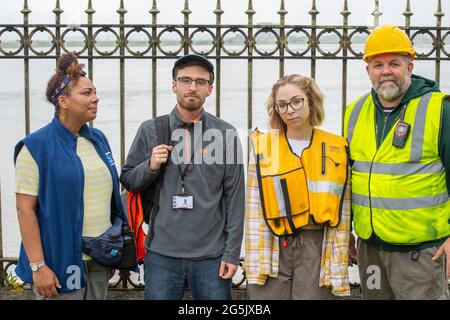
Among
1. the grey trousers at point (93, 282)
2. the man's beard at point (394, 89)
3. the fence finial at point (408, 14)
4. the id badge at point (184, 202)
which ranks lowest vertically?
the grey trousers at point (93, 282)

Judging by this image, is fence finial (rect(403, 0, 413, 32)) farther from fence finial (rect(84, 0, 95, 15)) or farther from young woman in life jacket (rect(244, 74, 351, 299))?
fence finial (rect(84, 0, 95, 15))

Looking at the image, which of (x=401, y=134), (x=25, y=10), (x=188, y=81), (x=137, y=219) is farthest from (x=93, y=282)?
(x=25, y=10)

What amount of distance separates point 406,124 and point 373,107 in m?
0.27

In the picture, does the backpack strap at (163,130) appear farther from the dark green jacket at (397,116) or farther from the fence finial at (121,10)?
the fence finial at (121,10)

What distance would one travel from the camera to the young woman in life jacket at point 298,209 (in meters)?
3.35

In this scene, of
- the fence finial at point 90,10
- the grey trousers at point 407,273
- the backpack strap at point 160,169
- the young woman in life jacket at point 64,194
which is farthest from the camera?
the fence finial at point 90,10

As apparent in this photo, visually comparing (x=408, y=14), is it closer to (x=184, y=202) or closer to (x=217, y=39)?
(x=217, y=39)

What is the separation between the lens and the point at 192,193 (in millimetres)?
3451

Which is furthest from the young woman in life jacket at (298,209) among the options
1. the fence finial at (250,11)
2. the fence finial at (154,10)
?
the fence finial at (154,10)

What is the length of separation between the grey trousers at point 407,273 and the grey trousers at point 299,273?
0.36 m

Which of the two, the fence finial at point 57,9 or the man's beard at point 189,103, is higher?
the fence finial at point 57,9

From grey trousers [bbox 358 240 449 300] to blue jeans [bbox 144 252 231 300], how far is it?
0.84 m

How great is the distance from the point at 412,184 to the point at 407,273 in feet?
1.56
